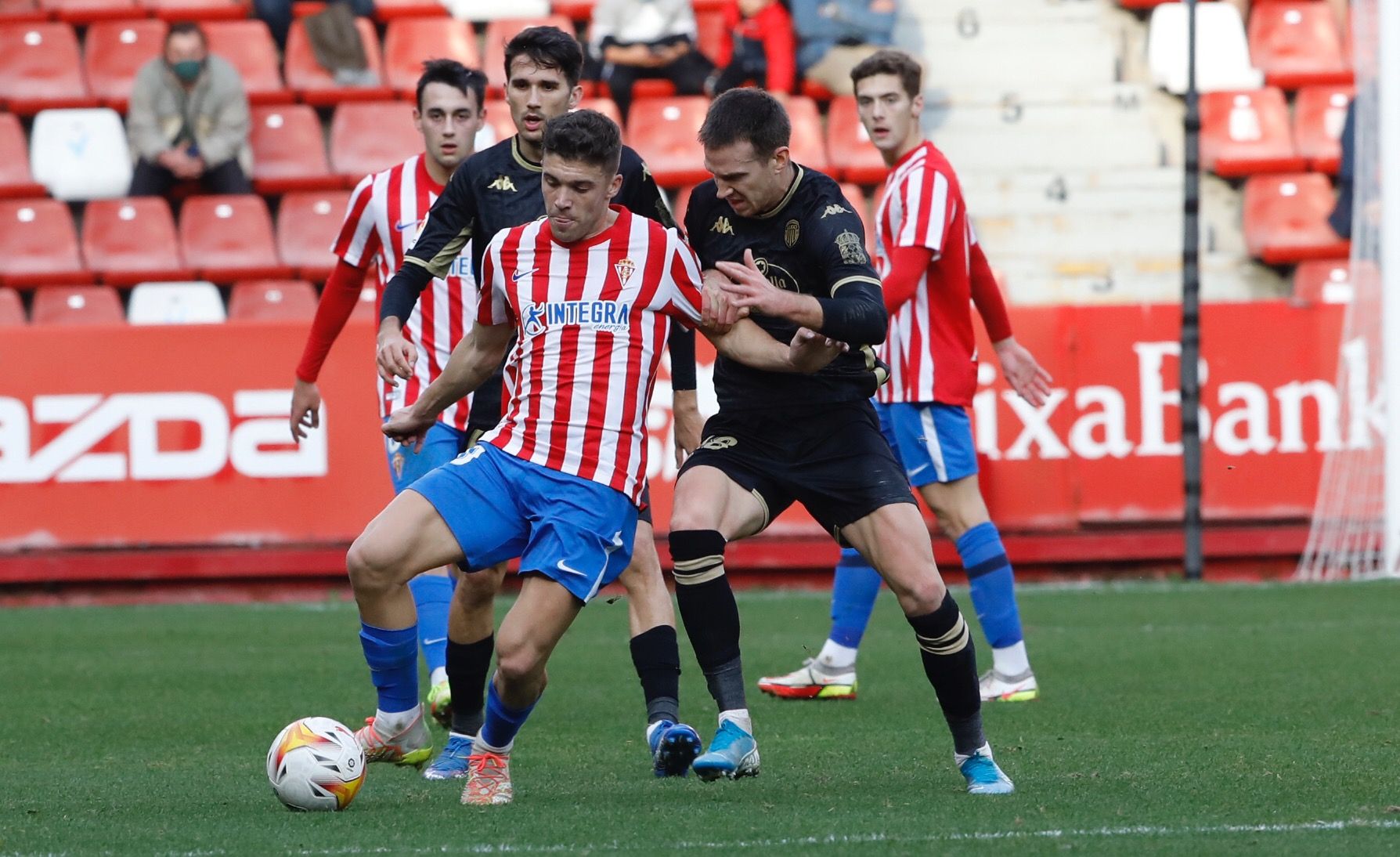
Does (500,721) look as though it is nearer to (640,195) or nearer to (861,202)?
(640,195)

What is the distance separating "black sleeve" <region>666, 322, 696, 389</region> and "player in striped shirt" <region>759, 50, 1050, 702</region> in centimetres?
173

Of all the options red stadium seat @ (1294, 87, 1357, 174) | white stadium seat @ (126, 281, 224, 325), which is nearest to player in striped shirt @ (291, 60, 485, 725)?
white stadium seat @ (126, 281, 224, 325)

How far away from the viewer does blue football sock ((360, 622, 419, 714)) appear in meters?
4.85

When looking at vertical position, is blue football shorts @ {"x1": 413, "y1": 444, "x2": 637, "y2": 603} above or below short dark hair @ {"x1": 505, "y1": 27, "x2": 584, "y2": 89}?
below

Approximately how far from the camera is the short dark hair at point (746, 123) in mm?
4680

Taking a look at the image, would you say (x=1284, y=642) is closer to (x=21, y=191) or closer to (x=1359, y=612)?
(x=1359, y=612)

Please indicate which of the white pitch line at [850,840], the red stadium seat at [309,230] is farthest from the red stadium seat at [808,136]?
the white pitch line at [850,840]

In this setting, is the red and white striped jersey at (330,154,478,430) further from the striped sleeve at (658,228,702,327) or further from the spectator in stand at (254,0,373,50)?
the spectator in stand at (254,0,373,50)

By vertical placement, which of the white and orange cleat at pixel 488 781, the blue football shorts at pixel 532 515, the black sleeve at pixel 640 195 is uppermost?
the black sleeve at pixel 640 195

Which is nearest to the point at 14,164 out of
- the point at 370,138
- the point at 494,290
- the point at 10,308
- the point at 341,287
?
the point at 10,308

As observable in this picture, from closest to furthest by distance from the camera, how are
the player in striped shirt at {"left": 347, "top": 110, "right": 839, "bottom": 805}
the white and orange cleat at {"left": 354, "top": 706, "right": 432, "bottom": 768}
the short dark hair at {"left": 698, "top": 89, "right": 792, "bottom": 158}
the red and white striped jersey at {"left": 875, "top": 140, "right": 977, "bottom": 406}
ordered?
the player in striped shirt at {"left": 347, "top": 110, "right": 839, "bottom": 805} → the short dark hair at {"left": 698, "top": 89, "right": 792, "bottom": 158} → the white and orange cleat at {"left": 354, "top": 706, "right": 432, "bottom": 768} → the red and white striped jersey at {"left": 875, "top": 140, "right": 977, "bottom": 406}

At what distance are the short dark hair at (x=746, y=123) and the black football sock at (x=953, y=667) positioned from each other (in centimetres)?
117

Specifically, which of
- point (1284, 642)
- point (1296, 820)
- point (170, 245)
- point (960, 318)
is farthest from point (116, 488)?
point (1296, 820)

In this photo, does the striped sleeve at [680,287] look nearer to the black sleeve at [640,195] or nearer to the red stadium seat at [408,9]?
the black sleeve at [640,195]
